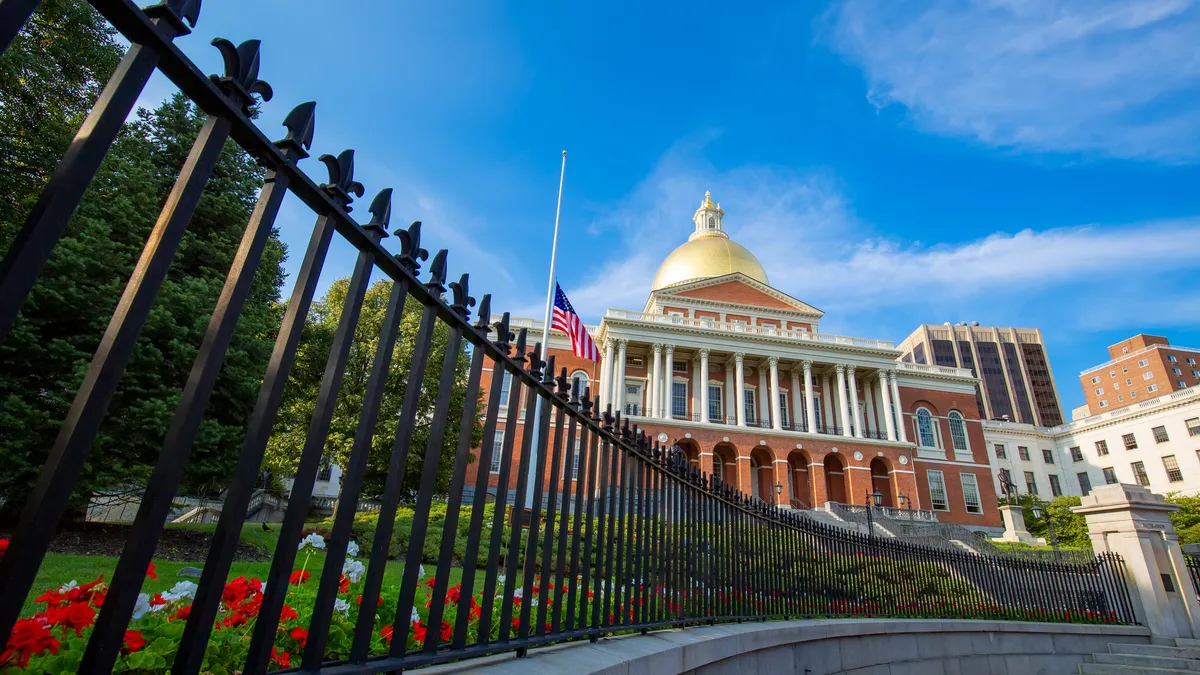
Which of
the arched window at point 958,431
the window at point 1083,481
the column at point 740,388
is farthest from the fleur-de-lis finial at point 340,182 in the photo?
the window at point 1083,481

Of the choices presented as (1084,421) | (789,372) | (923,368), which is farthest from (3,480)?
(1084,421)

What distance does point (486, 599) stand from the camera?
2.31 m

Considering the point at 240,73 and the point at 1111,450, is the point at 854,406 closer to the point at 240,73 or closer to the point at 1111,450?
the point at 1111,450

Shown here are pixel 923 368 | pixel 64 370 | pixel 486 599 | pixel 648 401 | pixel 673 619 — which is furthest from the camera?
pixel 923 368

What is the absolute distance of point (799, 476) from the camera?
39.6 m

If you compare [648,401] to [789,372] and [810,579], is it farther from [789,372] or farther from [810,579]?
[810,579]

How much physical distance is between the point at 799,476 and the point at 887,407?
800 cm

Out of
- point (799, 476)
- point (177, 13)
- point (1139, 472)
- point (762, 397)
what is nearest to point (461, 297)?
point (177, 13)

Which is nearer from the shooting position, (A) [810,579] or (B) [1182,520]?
(A) [810,579]

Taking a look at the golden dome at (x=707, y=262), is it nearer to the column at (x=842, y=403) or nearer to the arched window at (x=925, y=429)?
the column at (x=842, y=403)

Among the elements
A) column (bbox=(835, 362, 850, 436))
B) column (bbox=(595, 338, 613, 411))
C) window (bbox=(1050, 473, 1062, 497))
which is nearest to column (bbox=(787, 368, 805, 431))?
column (bbox=(835, 362, 850, 436))

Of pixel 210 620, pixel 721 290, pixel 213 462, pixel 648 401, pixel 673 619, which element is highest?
pixel 721 290

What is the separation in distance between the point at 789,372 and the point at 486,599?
A: 43029 mm

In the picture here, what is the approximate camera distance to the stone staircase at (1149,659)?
8578 millimetres
